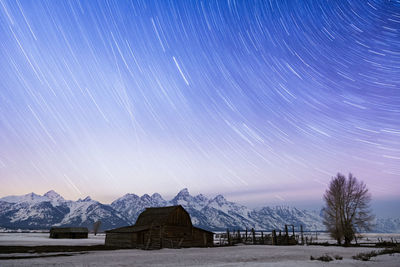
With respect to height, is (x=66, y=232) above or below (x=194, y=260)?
below

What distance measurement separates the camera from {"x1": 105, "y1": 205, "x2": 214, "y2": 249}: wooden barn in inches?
1789

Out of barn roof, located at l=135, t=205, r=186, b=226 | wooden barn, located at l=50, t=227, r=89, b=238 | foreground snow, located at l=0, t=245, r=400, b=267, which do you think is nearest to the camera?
foreground snow, located at l=0, t=245, r=400, b=267

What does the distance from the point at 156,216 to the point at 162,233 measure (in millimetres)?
5882

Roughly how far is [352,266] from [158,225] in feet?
114

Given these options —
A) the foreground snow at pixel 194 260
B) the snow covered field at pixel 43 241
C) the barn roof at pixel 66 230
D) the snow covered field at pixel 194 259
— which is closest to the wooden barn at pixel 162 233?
the snow covered field at pixel 43 241

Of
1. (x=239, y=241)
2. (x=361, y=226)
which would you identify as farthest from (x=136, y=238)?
(x=361, y=226)

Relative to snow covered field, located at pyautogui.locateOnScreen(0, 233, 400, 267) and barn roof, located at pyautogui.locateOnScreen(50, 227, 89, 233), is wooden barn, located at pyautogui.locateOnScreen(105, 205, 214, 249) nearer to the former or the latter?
snow covered field, located at pyautogui.locateOnScreen(0, 233, 400, 267)

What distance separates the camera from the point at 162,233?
46938mm

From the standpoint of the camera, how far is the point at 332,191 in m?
50.2

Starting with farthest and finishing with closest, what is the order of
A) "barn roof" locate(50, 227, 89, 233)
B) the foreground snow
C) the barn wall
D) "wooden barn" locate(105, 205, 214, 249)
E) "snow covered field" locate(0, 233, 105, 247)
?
"barn roof" locate(50, 227, 89, 233) < the barn wall < "snow covered field" locate(0, 233, 105, 247) < "wooden barn" locate(105, 205, 214, 249) < the foreground snow

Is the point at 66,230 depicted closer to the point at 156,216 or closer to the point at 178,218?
the point at 156,216

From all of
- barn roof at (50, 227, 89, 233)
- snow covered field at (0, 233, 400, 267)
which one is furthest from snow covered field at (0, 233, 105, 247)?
snow covered field at (0, 233, 400, 267)

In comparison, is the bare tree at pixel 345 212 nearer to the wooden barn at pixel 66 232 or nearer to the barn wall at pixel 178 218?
the barn wall at pixel 178 218

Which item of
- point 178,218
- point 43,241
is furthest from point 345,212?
point 43,241
